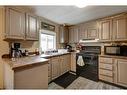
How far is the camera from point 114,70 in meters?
3.00

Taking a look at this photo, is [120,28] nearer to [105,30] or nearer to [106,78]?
[105,30]

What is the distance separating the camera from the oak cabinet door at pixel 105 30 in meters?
3.35

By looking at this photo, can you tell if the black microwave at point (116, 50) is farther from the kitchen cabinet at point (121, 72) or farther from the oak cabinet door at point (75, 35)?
the oak cabinet door at point (75, 35)

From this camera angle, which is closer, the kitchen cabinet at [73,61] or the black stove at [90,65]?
the black stove at [90,65]

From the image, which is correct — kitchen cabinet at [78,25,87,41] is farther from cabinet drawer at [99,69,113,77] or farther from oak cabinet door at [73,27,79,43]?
cabinet drawer at [99,69,113,77]

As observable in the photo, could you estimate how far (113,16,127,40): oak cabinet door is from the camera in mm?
3020

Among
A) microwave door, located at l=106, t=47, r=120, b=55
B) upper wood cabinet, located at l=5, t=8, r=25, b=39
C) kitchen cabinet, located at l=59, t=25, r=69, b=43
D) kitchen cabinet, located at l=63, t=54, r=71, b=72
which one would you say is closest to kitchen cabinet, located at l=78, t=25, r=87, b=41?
kitchen cabinet, located at l=59, t=25, r=69, b=43

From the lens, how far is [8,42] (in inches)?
99.1

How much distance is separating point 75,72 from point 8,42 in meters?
2.73

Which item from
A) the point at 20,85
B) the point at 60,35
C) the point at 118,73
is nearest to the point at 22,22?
the point at 20,85

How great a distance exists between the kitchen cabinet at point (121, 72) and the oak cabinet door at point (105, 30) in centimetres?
85

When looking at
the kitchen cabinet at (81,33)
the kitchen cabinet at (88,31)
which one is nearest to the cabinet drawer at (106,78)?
the kitchen cabinet at (88,31)

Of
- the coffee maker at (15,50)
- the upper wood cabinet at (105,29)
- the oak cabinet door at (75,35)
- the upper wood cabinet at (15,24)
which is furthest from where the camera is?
the oak cabinet door at (75,35)
